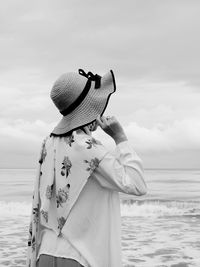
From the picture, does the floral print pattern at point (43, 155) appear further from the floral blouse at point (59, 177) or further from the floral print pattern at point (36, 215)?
the floral print pattern at point (36, 215)

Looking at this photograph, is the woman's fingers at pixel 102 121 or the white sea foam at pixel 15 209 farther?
the white sea foam at pixel 15 209

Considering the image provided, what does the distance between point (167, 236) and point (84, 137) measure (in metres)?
9.41

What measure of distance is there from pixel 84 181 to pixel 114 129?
25cm

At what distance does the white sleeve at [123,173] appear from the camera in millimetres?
1933

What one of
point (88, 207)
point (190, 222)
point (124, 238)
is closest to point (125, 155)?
point (88, 207)

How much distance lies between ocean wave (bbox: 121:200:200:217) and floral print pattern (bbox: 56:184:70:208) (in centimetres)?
1513

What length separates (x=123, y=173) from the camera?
1953 millimetres

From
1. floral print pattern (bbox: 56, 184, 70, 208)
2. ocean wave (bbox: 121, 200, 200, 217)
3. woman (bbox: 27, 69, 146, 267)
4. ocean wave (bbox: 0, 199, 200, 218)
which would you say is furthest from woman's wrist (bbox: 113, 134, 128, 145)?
ocean wave (bbox: 121, 200, 200, 217)

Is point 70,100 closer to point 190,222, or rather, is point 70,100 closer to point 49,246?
point 49,246

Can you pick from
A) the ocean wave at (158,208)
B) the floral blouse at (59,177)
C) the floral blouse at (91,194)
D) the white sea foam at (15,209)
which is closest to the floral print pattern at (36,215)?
the floral blouse at (59,177)

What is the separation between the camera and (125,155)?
1.99 metres

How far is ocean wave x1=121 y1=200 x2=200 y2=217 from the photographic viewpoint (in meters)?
17.5

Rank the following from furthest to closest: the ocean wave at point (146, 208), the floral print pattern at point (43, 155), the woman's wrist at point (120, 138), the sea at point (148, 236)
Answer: the ocean wave at point (146, 208) → the sea at point (148, 236) → the floral print pattern at point (43, 155) → the woman's wrist at point (120, 138)

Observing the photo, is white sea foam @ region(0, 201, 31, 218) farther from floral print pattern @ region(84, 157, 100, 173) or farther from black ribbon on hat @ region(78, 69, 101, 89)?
floral print pattern @ region(84, 157, 100, 173)
